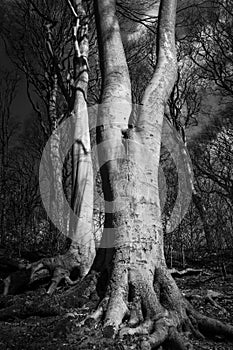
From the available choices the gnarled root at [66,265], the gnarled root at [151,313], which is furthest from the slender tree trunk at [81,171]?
the gnarled root at [151,313]

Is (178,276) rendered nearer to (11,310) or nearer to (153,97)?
(11,310)

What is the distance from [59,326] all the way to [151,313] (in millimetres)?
779

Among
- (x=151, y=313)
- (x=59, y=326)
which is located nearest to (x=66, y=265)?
(x=59, y=326)

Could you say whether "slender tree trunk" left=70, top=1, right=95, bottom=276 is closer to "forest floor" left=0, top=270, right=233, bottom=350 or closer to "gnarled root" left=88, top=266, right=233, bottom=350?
"forest floor" left=0, top=270, right=233, bottom=350

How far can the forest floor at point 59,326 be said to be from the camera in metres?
2.67

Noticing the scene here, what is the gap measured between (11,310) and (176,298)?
205cm

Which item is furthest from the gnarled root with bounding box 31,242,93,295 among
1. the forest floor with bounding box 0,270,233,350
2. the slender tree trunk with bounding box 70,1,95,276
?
the forest floor with bounding box 0,270,233,350

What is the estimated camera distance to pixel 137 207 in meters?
3.41

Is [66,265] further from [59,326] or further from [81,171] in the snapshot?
[59,326]

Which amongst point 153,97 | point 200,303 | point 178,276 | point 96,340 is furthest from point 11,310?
point 178,276

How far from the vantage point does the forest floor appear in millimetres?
2668

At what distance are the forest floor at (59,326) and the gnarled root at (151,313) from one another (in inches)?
4.1

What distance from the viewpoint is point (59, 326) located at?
3.02m

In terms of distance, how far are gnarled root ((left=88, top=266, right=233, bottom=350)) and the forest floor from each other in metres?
0.11
